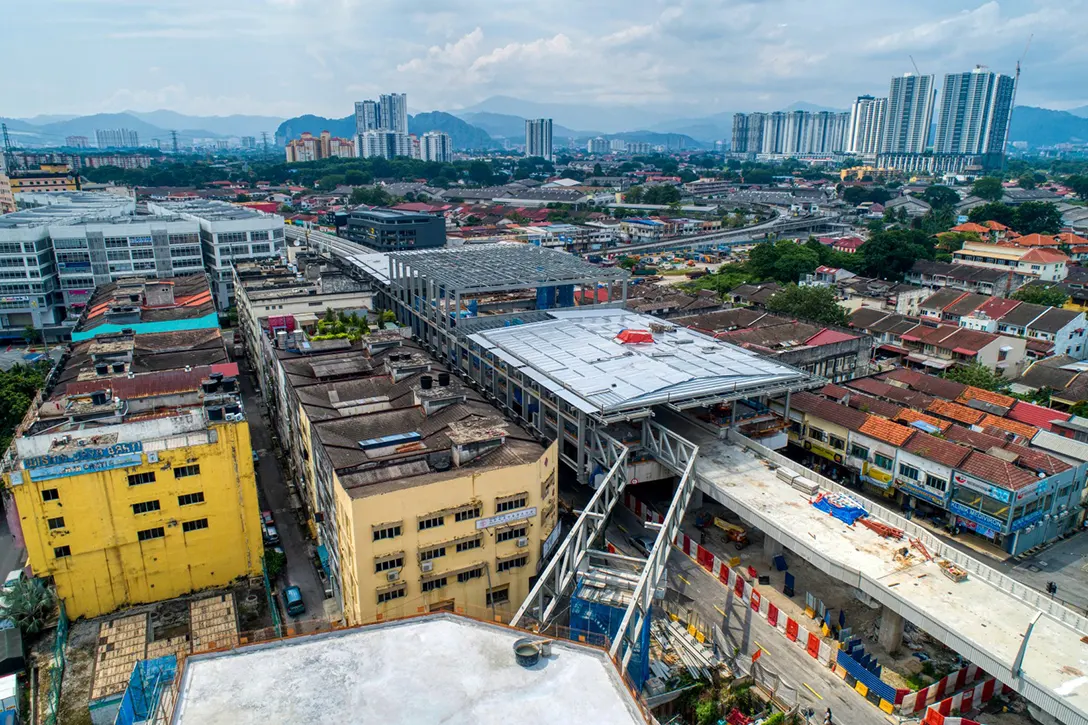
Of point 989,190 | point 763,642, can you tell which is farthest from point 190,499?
point 989,190

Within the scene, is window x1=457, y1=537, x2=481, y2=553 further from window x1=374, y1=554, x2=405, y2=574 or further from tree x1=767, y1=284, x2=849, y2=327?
tree x1=767, y1=284, x2=849, y2=327

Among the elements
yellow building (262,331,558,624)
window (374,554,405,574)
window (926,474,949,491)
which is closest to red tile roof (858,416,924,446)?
window (926,474,949,491)

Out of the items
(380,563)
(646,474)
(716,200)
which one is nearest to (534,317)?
(646,474)

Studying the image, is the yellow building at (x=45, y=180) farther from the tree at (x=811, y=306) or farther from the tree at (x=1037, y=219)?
the tree at (x=1037, y=219)

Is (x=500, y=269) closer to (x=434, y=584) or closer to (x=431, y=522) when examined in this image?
(x=431, y=522)

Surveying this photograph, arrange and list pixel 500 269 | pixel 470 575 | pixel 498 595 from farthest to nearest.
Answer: pixel 500 269, pixel 498 595, pixel 470 575

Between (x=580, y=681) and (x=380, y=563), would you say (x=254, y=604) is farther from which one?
(x=580, y=681)
